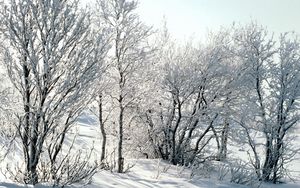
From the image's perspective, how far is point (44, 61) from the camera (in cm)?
996

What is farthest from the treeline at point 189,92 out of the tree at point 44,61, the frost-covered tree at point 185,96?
the tree at point 44,61

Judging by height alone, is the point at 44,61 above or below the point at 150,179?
above

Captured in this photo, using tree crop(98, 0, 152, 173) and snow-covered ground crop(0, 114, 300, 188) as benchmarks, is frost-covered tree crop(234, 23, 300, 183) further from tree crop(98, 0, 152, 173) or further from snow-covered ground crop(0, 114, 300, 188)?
tree crop(98, 0, 152, 173)

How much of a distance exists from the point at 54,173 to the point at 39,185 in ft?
1.95

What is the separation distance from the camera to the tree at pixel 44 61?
389 inches

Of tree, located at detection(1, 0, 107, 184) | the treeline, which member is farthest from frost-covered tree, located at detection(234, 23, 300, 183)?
tree, located at detection(1, 0, 107, 184)

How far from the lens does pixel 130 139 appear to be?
2281cm

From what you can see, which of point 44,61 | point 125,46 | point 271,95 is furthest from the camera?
point 271,95

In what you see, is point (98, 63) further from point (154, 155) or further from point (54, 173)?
point (154, 155)

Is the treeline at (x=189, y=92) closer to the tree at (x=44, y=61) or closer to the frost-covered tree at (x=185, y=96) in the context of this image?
the frost-covered tree at (x=185, y=96)

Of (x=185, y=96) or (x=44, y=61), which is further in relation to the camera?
(x=185, y=96)

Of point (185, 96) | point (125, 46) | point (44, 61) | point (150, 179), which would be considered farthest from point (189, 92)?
point (44, 61)

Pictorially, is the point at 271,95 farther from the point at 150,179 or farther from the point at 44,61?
the point at 44,61

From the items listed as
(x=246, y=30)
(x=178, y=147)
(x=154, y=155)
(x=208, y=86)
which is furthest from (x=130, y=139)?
(x=246, y=30)
